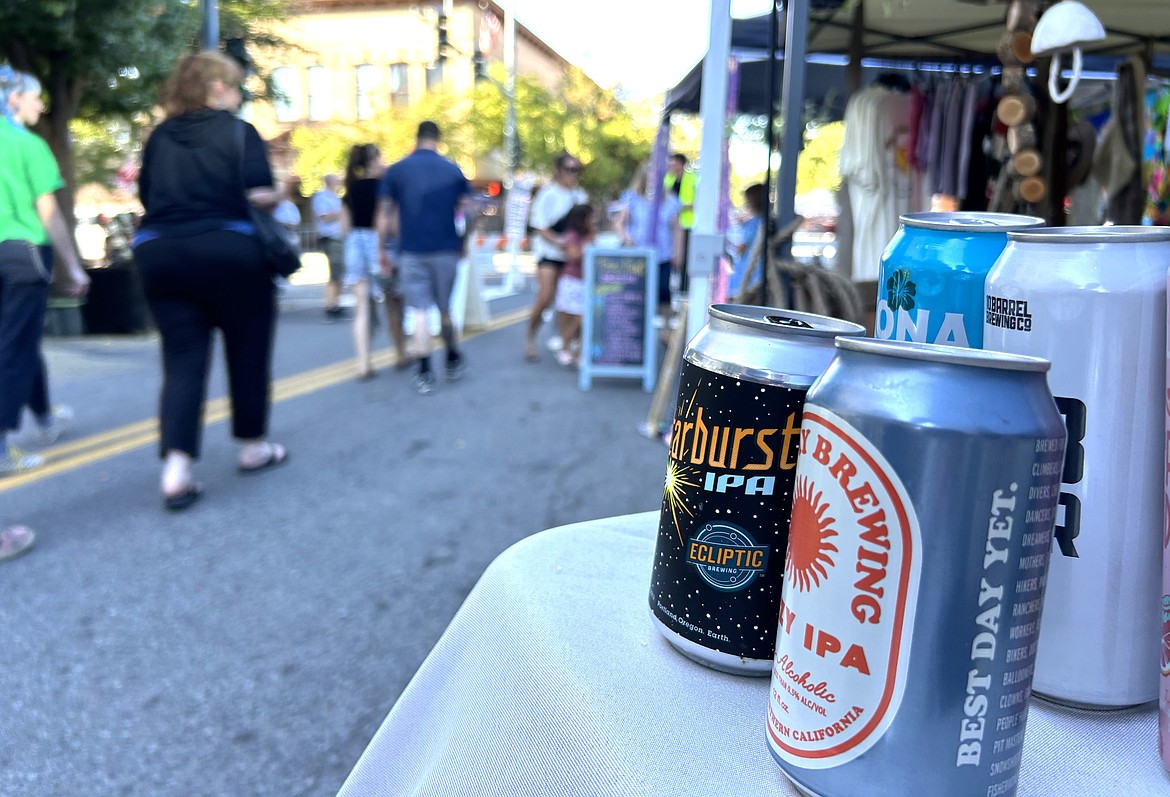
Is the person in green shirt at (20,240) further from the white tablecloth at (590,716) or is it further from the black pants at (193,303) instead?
the white tablecloth at (590,716)

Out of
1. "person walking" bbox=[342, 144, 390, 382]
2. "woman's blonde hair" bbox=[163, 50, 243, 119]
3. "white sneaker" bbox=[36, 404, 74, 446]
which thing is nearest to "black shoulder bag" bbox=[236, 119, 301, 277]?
"woman's blonde hair" bbox=[163, 50, 243, 119]

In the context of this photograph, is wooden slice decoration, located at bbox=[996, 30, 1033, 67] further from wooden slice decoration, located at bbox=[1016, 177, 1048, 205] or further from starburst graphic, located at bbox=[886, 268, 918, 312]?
starburst graphic, located at bbox=[886, 268, 918, 312]

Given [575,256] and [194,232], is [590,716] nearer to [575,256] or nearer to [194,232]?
[194,232]

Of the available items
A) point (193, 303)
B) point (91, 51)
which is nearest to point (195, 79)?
point (193, 303)

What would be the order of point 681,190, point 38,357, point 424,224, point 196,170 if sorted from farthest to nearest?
point 681,190 < point 424,224 < point 38,357 < point 196,170

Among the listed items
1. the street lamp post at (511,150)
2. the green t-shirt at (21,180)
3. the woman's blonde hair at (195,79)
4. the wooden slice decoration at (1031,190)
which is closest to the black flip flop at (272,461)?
the green t-shirt at (21,180)

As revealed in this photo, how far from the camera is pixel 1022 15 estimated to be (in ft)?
10.9

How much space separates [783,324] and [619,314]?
6.44 m

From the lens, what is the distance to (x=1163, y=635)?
0.64 metres

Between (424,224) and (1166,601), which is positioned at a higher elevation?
(424,224)

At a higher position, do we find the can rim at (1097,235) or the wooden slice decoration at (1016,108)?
the wooden slice decoration at (1016,108)

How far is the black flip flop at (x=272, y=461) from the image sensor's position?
4.80 m

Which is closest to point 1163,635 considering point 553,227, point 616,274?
point 616,274

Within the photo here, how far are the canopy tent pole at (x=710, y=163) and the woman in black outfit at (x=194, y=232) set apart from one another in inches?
75.8
